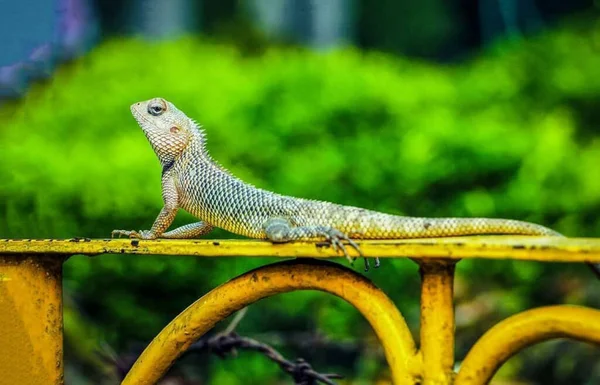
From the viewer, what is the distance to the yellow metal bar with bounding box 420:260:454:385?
5.02ft

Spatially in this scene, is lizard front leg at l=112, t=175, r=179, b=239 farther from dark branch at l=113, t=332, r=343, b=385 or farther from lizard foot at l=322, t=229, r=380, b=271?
lizard foot at l=322, t=229, r=380, b=271

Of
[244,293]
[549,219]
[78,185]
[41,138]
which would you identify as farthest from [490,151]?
[244,293]

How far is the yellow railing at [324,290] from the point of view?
143cm

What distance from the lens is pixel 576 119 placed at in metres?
4.77

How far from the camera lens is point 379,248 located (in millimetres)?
1511

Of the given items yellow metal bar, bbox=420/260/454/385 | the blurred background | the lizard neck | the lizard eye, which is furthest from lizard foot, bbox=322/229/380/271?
the blurred background

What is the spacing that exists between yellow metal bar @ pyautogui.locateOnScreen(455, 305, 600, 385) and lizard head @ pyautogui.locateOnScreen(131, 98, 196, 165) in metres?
1.00

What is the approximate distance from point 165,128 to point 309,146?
195cm

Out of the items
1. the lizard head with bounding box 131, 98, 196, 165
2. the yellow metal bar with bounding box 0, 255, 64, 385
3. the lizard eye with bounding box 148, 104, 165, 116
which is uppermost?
the lizard eye with bounding box 148, 104, 165, 116

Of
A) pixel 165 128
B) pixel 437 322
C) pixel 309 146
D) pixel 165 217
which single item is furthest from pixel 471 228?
pixel 309 146

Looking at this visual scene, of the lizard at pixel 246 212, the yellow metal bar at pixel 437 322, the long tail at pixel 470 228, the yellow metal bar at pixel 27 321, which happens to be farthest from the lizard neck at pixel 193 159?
the yellow metal bar at pixel 437 322

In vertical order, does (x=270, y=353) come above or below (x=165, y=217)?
below

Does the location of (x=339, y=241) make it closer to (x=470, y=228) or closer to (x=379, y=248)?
(x=379, y=248)

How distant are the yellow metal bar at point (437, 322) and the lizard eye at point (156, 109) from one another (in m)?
0.94
